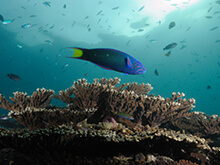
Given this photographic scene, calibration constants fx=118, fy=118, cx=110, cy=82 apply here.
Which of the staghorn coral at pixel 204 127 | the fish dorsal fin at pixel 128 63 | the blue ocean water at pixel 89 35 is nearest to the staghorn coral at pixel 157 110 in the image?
the staghorn coral at pixel 204 127

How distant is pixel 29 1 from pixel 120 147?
1536 inches

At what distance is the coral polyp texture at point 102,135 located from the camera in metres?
1.82

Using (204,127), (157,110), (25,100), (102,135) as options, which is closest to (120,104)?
(157,110)

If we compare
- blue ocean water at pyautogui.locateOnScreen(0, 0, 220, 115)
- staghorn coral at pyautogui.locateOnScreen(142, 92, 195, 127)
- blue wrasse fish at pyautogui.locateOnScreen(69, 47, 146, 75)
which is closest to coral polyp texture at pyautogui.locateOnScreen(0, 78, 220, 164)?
staghorn coral at pyautogui.locateOnScreen(142, 92, 195, 127)

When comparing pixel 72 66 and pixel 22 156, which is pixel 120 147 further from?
pixel 72 66

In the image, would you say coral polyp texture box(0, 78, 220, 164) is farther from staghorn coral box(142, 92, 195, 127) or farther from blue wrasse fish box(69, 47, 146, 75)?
blue wrasse fish box(69, 47, 146, 75)

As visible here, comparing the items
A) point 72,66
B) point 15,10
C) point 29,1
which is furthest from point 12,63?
point 29,1

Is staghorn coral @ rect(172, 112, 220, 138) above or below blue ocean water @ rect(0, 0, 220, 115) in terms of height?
below

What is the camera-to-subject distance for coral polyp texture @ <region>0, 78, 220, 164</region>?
182 cm

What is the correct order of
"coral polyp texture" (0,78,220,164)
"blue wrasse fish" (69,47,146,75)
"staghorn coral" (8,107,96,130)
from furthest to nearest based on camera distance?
"staghorn coral" (8,107,96,130), "coral polyp texture" (0,78,220,164), "blue wrasse fish" (69,47,146,75)

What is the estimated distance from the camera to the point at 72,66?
274 ft

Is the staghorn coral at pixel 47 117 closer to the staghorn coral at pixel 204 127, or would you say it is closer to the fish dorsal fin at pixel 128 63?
the fish dorsal fin at pixel 128 63

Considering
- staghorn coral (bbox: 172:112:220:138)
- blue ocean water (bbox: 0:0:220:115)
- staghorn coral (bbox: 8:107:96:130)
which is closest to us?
staghorn coral (bbox: 8:107:96:130)

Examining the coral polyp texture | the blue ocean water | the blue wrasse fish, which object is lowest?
the coral polyp texture
